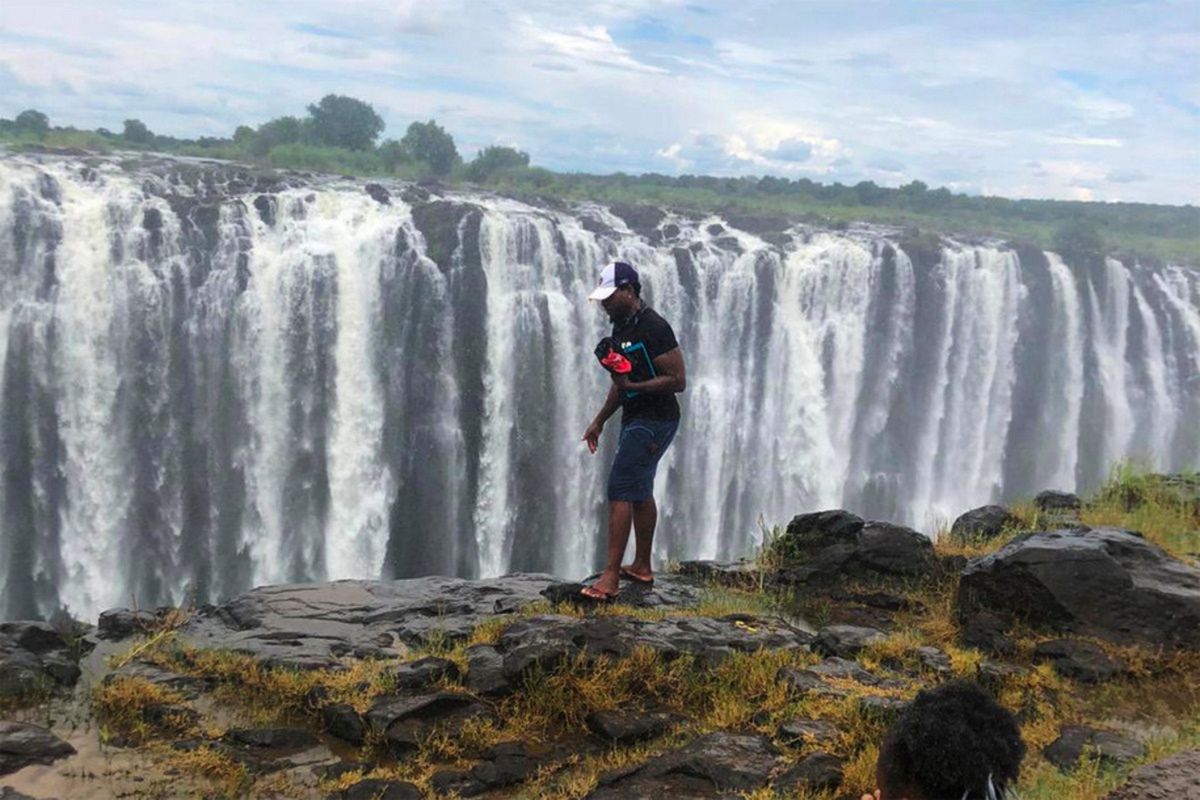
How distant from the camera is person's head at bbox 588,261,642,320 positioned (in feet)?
18.2

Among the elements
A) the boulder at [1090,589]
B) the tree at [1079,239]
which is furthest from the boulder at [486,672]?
the tree at [1079,239]

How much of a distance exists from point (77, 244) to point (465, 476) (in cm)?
873

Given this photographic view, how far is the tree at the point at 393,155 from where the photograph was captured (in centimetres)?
3456

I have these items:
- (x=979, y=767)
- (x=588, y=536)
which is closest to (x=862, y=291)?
(x=588, y=536)

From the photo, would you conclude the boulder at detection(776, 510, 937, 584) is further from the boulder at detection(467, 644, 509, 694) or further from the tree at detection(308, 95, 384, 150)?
the tree at detection(308, 95, 384, 150)

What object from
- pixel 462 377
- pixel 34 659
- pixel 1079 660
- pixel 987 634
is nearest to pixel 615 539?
pixel 987 634

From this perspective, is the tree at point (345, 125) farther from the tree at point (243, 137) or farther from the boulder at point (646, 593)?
the boulder at point (646, 593)

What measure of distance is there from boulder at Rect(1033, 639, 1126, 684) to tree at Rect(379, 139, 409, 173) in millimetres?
30680

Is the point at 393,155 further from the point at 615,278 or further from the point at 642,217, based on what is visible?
the point at 615,278

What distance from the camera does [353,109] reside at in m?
43.4

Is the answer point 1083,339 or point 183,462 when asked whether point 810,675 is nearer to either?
point 183,462

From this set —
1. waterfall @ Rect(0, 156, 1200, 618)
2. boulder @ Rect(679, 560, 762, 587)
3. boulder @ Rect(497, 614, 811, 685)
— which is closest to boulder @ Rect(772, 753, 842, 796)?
boulder @ Rect(497, 614, 811, 685)

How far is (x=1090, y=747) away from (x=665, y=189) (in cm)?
3600

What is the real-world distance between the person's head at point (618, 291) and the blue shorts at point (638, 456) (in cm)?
65
